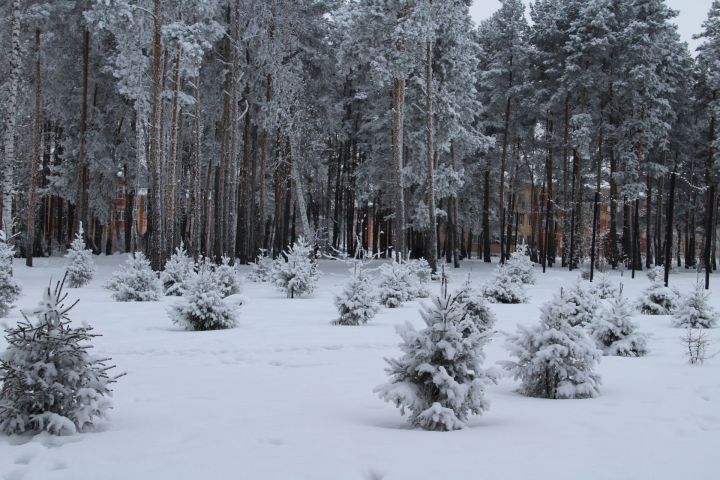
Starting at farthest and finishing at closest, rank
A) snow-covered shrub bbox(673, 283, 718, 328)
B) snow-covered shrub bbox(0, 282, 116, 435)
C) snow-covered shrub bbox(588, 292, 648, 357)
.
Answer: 1. snow-covered shrub bbox(673, 283, 718, 328)
2. snow-covered shrub bbox(588, 292, 648, 357)
3. snow-covered shrub bbox(0, 282, 116, 435)

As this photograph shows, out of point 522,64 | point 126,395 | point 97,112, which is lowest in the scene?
point 126,395

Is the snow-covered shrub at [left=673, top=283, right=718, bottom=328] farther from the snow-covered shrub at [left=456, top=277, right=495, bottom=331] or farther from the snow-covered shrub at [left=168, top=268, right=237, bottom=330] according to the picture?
the snow-covered shrub at [left=168, top=268, right=237, bottom=330]

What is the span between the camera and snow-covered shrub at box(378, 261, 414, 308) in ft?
54.4

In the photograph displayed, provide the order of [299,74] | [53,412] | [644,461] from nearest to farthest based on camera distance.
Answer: [644,461] < [53,412] < [299,74]

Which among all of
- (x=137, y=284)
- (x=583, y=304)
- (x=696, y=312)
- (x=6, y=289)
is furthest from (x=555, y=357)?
(x=137, y=284)

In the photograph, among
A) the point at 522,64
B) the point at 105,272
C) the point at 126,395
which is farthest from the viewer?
the point at 522,64

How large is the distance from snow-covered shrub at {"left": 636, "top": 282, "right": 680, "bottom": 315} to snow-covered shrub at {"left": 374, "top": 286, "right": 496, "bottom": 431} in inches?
480

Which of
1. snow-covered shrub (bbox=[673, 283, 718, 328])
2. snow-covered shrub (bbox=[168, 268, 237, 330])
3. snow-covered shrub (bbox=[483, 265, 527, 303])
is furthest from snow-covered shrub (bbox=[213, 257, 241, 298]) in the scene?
snow-covered shrub (bbox=[673, 283, 718, 328])

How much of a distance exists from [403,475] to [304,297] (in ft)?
46.8

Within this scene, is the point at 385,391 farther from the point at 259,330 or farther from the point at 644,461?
the point at 259,330

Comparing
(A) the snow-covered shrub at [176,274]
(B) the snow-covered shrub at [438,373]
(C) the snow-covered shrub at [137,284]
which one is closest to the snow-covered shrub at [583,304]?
(B) the snow-covered shrub at [438,373]

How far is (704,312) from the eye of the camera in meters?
12.9

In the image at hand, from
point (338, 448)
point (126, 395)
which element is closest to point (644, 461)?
point (338, 448)

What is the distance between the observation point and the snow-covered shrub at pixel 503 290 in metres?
18.1
